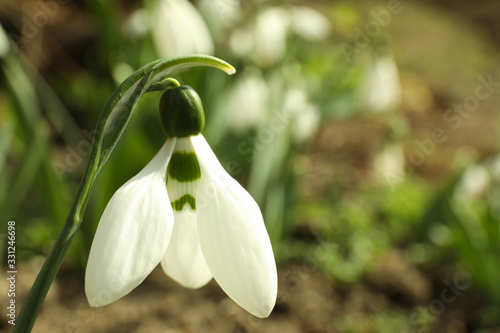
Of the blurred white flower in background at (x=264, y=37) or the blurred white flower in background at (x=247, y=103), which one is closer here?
the blurred white flower in background at (x=247, y=103)

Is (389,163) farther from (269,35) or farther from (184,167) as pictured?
(184,167)

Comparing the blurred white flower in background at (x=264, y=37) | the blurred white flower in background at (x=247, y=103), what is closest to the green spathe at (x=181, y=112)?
the blurred white flower in background at (x=247, y=103)

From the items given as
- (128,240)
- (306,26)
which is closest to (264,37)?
(306,26)

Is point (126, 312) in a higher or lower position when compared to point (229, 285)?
lower

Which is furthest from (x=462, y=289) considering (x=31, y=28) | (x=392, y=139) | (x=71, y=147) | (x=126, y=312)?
(x=31, y=28)

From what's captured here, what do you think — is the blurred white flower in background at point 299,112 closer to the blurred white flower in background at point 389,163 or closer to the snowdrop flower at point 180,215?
the blurred white flower in background at point 389,163

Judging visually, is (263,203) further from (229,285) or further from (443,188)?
(229,285)
